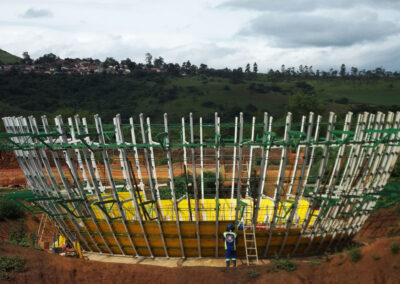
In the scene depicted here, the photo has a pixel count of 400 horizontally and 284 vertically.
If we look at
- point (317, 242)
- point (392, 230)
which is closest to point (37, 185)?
point (317, 242)

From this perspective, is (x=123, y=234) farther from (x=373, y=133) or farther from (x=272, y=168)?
(x=272, y=168)

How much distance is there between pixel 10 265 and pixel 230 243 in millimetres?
6575

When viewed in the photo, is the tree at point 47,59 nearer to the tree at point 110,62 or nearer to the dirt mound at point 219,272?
the tree at point 110,62

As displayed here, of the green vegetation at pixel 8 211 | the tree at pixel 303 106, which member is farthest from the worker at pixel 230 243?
the tree at pixel 303 106

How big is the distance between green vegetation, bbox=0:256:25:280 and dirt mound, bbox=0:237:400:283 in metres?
0.20

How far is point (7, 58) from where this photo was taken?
360 ft

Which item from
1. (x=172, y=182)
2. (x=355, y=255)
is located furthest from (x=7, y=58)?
(x=355, y=255)

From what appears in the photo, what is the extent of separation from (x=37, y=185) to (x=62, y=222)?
163 centimetres

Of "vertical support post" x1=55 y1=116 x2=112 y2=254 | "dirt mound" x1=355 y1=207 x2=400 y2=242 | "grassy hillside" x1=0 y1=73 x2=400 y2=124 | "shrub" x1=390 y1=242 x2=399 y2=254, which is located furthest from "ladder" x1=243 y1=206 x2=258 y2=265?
"grassy hillside" x1=0 y1=73 x2=400 y2=124

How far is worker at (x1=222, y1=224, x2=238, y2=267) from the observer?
408 inches

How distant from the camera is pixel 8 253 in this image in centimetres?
994

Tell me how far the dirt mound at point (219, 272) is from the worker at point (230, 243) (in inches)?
31.8

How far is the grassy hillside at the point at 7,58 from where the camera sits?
347 ft

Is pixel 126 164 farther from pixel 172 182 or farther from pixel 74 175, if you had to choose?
pixel 74 175
